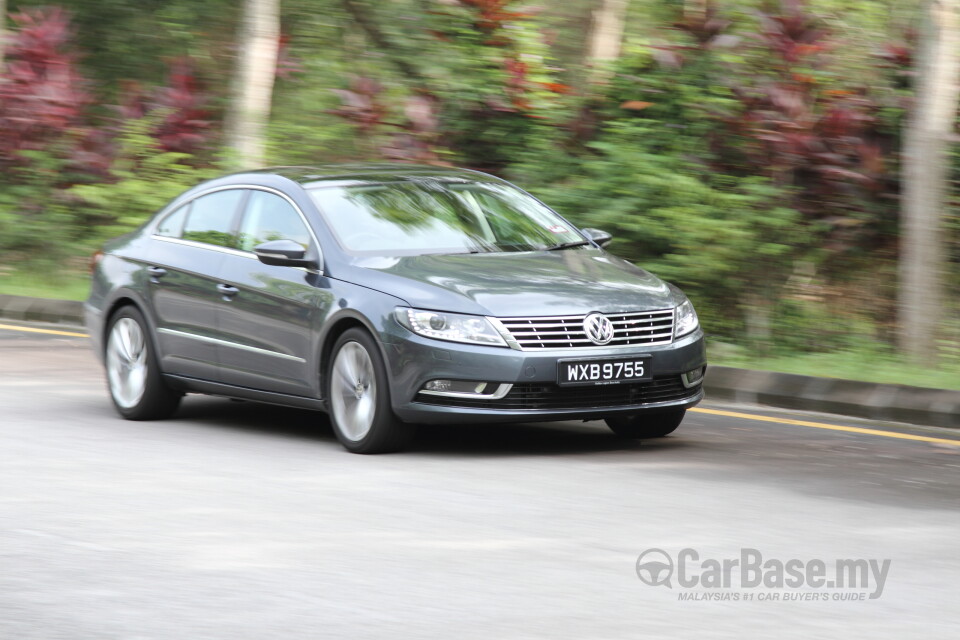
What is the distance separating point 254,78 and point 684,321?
9645 millimetres

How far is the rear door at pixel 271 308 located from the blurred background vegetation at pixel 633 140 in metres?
3.94

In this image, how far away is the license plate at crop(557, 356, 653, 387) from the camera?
8.45m

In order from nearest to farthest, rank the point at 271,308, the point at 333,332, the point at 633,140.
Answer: the point at 333,332
the point at 271,308
the point at 633,140

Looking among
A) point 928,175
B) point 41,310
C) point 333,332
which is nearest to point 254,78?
point 41,310

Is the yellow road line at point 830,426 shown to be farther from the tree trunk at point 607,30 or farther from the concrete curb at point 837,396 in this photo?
the tree trunk at point 607,30

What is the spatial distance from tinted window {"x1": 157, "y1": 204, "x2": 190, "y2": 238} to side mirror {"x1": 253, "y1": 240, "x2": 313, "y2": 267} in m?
1.46

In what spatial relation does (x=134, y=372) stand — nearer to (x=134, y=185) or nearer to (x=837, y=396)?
(x=837, y=396)

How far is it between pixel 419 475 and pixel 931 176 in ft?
18.4

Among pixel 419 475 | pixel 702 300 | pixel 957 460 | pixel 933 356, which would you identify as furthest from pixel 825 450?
pixel 702 300

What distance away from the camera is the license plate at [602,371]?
8.45 m

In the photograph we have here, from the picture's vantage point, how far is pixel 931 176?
1205 cm

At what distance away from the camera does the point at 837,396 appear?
34.9 feet

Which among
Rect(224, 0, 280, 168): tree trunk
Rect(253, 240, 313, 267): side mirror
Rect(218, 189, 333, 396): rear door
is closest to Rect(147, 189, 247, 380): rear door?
Rect(218, 189, 333, 396): rear door

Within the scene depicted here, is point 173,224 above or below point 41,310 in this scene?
above
